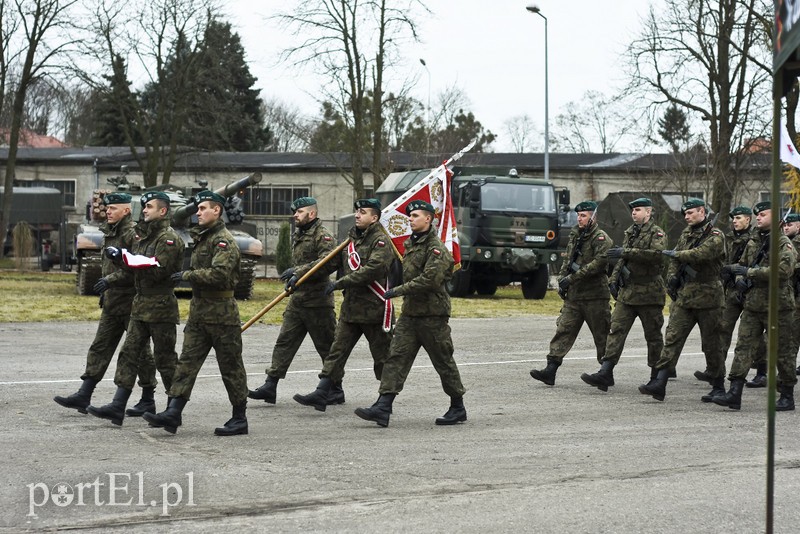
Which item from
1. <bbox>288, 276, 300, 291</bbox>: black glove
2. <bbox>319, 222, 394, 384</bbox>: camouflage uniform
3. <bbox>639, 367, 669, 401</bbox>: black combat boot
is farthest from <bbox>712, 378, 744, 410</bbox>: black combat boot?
<bbox>288, 276, 300, 291</bbox>: black glove

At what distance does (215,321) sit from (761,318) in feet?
16.9

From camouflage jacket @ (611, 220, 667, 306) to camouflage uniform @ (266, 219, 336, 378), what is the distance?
9.98ft

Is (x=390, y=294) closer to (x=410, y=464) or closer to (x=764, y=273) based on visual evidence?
(x=410, y=464)

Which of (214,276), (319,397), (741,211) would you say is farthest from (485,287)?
(214,276)

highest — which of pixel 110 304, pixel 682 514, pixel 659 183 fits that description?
pixel 659 183

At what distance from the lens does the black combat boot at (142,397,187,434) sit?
891 centimetres

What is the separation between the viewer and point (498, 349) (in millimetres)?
16328

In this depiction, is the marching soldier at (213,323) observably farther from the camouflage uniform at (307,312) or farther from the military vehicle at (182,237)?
the military vehicle at (182,237)

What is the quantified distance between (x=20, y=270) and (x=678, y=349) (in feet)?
98.7

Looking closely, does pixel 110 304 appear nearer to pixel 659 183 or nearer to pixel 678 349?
pixel 678 349

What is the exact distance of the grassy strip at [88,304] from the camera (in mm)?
20703

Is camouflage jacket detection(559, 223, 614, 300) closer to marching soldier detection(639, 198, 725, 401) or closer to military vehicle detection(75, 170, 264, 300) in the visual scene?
marching soldier detection(639, 198, 725, 401)

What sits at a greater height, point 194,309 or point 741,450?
point 194,309

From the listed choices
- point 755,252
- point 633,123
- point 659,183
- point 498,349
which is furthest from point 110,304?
point 659,183
